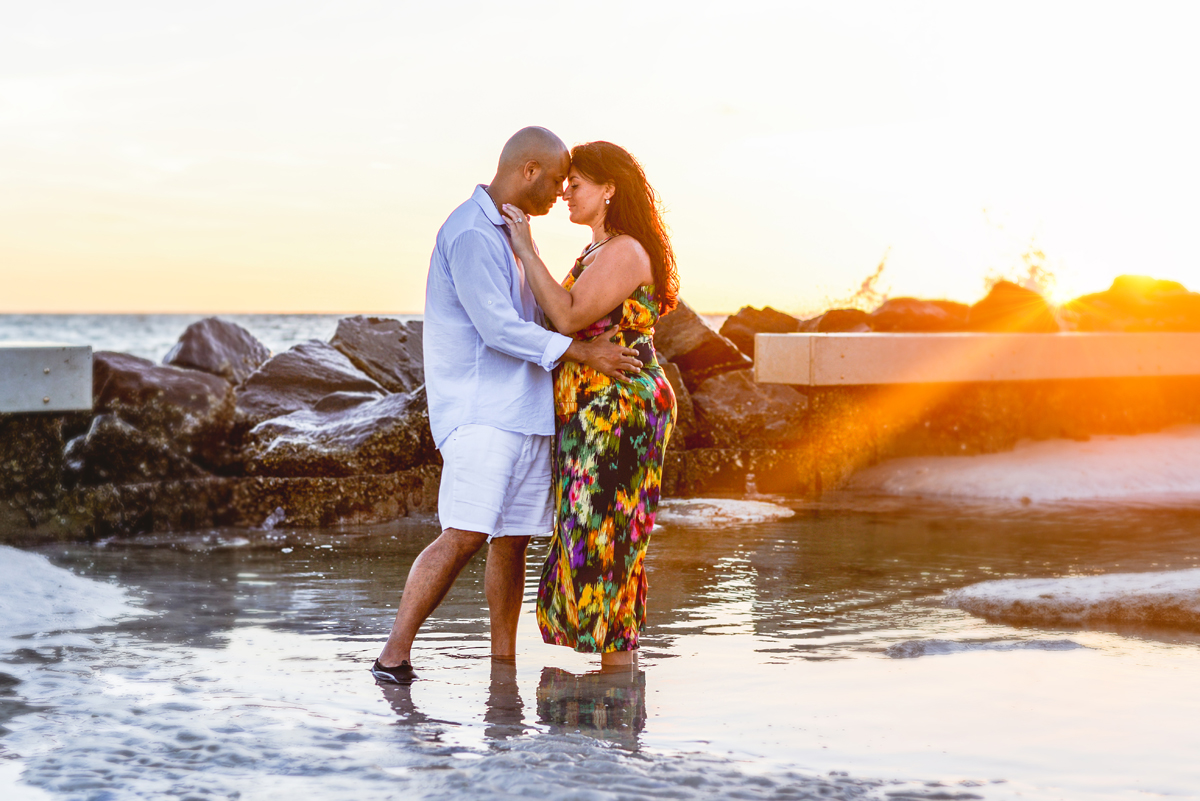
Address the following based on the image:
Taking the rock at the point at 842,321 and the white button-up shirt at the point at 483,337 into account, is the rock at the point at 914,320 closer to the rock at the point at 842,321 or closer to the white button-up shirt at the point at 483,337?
the rock at the point at 842,321

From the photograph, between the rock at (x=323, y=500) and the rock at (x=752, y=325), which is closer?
the rock at (x=323, y=500)

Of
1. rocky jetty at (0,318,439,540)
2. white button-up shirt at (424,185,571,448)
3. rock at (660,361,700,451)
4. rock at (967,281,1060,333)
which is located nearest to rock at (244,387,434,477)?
rocky jetty at (0,318,439,540)

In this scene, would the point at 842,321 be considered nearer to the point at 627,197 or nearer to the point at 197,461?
the point at 197,461

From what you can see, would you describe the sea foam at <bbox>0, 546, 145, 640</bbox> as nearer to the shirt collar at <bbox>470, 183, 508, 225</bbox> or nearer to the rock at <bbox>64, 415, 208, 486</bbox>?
the rock at <bbox>64, 415, 208, 486</bbox>

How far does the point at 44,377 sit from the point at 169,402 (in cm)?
181

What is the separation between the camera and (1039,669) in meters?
4.00

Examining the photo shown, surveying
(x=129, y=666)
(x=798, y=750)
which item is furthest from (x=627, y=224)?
(x=129, y=666)

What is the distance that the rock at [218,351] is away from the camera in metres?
12.7

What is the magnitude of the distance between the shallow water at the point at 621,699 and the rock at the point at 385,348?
4949mm

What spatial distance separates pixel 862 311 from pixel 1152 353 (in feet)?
9.36

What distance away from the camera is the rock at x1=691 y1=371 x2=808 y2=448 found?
9.47 metres

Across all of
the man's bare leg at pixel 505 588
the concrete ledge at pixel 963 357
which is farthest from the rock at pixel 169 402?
the man's bare leg at pixel 505 588

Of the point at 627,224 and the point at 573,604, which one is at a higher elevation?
the point at 627,224

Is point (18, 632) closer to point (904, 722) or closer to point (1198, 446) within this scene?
point (904, 722)
